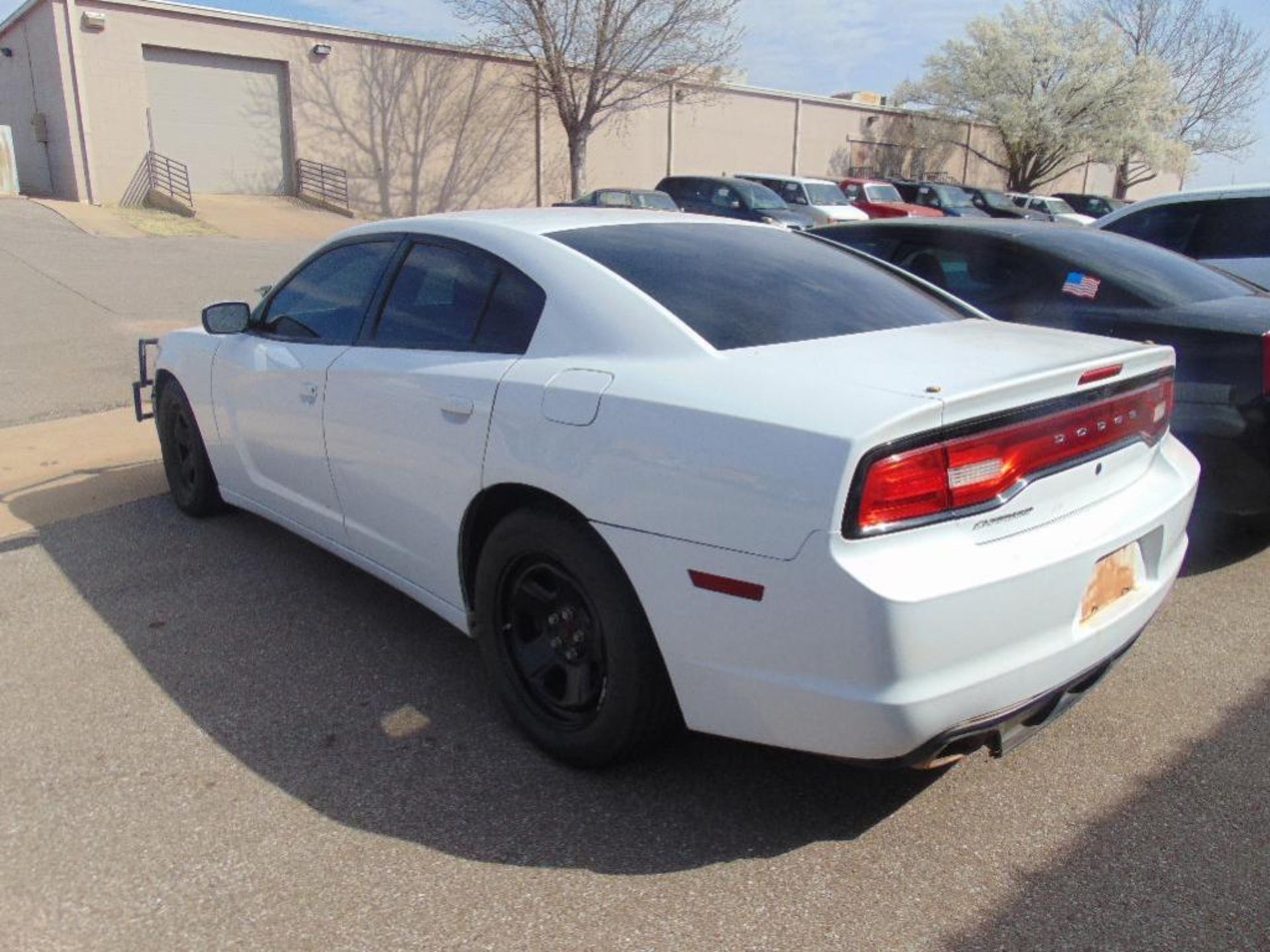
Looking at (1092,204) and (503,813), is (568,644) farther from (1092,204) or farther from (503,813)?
(1092,204)

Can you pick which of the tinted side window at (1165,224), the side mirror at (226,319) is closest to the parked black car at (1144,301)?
the tinted side window at (1165,224)

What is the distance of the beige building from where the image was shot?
81.3 ft

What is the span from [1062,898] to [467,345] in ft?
7.25

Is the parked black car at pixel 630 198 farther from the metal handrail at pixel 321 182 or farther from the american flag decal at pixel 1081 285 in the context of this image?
the american flag decal at pixel 1081 285

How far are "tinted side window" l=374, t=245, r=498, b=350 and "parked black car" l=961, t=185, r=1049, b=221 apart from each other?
2646 cm

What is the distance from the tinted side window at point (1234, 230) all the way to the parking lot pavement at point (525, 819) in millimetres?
4177

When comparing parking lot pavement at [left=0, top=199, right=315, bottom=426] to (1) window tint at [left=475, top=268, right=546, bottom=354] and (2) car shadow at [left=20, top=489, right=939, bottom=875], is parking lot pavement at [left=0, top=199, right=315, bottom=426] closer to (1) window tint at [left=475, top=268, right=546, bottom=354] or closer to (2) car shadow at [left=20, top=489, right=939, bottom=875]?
(2) car shadow at [left=20, top=489, right=939, bottom=875]

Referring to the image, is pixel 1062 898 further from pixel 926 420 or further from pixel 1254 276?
pixel 1254 276

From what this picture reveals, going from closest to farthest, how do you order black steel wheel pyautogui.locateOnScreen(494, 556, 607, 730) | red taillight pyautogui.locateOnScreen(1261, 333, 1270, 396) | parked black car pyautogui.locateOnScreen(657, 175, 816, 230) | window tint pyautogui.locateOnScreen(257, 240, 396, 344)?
black steel wheel pyautogui.locateOnScreen(494, 556, 607, 730) → window tint pyautogui.locateOnScreen(257, 240, 396, 344) → red taillight pyautogui.locateOnScreen(1261, 333, 1270, 396) → parked black car pyautogui.locateOnScreen(657, 175, 816, 230)

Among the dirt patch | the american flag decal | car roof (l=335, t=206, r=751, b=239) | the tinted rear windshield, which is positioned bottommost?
the dirt patch

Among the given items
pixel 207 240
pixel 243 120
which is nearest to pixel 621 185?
pixel 243 120

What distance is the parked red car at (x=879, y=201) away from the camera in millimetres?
23953

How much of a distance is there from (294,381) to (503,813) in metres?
1.95

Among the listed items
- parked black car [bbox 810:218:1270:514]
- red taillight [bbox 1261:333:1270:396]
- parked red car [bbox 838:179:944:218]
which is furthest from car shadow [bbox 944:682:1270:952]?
parked red car [bbox 838:179:944:218]
